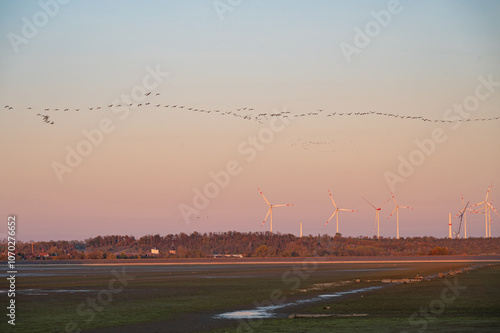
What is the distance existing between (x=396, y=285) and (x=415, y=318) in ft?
57.4

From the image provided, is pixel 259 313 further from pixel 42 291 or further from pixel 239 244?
pixel 239 244

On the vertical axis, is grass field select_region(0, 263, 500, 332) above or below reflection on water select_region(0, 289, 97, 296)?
below

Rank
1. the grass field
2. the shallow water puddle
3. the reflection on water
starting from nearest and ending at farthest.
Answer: the grass field → the shallow water puddle → the reflection on water

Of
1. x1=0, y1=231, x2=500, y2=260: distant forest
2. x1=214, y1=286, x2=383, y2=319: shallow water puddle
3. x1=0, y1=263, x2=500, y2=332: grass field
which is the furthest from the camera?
x1=0, y1=231, x2=500, y2=260: distant forest

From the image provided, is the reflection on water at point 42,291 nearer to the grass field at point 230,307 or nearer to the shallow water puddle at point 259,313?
the grass field at point 230,307

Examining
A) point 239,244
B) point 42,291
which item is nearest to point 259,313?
point 42,291

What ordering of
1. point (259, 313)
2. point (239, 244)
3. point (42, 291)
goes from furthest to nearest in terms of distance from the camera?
point (239, 244), point (42, 291), point (259, 313)

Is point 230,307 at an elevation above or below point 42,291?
below

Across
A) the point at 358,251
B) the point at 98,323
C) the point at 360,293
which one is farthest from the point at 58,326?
the point at 358,251

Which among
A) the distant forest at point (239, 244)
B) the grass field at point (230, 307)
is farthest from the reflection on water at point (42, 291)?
the distant forest at point (239, 244)

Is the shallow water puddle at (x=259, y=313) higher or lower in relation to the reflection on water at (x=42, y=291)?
lower

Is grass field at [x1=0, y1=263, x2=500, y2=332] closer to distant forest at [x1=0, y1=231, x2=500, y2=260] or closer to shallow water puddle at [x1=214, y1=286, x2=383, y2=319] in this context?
shallow water puddle at [x1=214, y1=286, x2=383, y2=319]

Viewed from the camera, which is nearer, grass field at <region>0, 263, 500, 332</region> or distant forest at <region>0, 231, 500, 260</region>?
grass field at <region>0, 263, 500, 332</region>

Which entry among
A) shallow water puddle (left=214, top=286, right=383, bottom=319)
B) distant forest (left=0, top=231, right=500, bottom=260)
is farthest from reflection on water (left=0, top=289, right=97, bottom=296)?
distant forest (left=0, top=231, right=500, bottom=260)
